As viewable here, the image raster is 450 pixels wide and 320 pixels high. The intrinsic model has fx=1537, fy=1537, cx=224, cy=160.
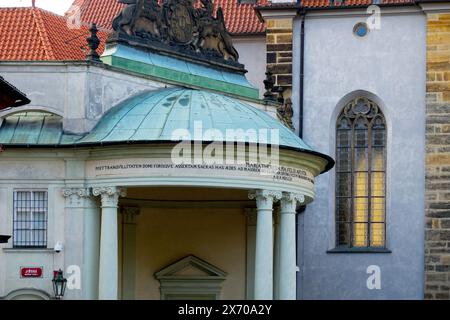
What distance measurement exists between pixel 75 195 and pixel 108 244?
1806 millimetres

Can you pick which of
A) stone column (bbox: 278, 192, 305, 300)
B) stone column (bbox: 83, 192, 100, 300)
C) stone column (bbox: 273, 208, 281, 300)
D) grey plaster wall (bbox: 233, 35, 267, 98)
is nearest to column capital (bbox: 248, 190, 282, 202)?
stone column (bbox: 278, 192, 305, 300)

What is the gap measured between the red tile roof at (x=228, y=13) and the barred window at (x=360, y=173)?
5585 mm

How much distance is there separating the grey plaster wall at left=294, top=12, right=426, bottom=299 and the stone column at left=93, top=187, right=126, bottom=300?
13.8 metres

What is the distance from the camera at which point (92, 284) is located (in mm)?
43281

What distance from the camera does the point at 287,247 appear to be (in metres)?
45.5

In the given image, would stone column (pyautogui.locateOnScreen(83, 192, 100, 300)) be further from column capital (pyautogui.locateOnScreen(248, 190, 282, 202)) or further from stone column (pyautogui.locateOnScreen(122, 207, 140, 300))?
column capital (pyautogui.locateOnScreen(248, 190, 282, 202))

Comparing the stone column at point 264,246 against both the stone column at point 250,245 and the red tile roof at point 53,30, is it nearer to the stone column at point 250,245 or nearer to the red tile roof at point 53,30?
the stone column at point 250,245

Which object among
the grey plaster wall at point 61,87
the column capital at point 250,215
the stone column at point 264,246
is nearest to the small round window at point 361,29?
the column capital at point 250,215

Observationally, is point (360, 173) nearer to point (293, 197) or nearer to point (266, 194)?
point (293, 197)

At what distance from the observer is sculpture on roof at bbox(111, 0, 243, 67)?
A: 4622 centimetres

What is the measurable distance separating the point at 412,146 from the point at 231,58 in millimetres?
9006

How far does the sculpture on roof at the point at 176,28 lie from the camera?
46219 mm
